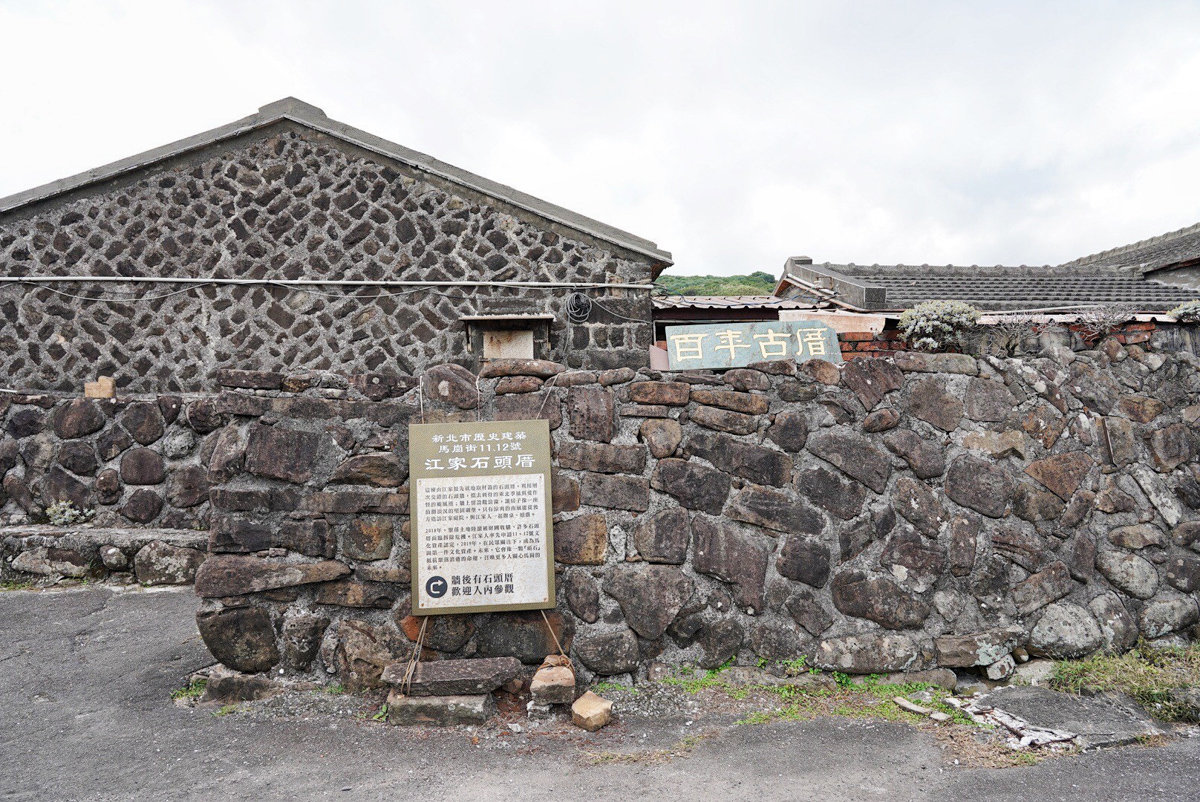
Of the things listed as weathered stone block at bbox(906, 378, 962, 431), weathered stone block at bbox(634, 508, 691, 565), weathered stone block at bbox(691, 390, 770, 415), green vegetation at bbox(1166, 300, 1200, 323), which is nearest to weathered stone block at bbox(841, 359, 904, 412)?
weathered stone block at bbox(906, 378, 962, 431)

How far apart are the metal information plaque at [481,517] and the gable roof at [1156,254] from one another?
36.8ft

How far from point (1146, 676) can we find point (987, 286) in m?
7.35

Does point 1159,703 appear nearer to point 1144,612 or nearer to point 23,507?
point 1144,612

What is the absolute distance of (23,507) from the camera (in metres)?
7.22

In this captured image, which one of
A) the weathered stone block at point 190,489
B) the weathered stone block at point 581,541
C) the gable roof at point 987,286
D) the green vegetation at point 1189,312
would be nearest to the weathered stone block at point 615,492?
the weathered stone block at point 581,541

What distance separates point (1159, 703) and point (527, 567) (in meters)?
3.51

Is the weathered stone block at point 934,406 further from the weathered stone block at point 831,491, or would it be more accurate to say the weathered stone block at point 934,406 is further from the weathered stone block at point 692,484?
the weathered stone block at point 692,484

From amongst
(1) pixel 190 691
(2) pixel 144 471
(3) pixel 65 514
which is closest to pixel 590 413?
(1) pixel 190 691

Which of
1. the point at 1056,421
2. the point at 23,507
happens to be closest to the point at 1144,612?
the point at 1056,421

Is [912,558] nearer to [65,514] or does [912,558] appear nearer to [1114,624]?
[1114,624]

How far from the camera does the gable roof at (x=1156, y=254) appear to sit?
10.7m

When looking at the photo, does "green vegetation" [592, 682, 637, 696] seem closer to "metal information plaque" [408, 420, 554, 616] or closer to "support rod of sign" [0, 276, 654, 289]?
"metal information plaque" [408, 420, 554, 616]

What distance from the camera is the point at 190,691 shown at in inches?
161

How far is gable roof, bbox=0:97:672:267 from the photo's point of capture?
26.8 feet
